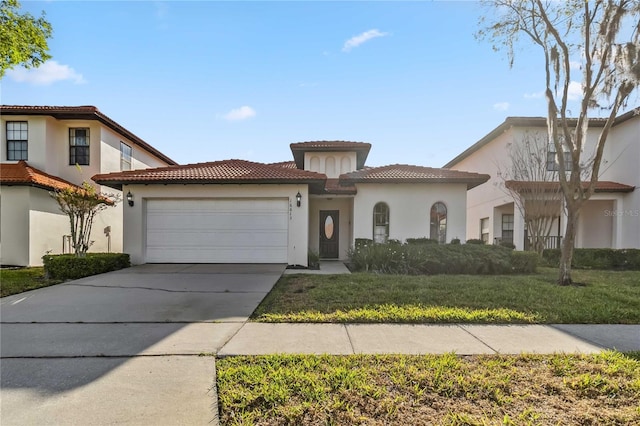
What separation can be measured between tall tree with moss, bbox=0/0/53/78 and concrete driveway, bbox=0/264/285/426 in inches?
321

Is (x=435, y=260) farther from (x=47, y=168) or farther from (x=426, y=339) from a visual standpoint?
(x=47, y=168)

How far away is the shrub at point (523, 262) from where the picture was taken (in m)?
10.9

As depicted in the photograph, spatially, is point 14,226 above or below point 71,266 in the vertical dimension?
above

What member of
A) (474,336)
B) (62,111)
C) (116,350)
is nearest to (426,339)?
(474,336)

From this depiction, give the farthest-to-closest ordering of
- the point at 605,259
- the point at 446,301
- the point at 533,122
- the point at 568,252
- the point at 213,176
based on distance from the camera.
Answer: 1. the point at 533,122
2. the point at 605,259
3. the point at 213,176
4. the point at 568,252
5. the point at 446,301

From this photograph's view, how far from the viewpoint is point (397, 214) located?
1397 cm

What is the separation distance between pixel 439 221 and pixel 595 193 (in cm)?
791

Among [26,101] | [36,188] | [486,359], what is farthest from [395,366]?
[26,101]

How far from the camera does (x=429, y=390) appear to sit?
10.2ft

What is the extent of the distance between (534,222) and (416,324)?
38.9 feet

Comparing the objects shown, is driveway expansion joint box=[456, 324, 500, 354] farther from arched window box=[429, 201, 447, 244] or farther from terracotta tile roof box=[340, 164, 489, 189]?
arched window box=[429, 201, 447, 244]

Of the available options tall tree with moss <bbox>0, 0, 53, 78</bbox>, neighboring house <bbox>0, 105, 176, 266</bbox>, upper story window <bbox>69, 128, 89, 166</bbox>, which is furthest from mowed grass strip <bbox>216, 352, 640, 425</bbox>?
upper story window <bbox>69, 128, 89, 166</bbox>

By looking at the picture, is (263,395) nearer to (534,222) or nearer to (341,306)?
(341,306)

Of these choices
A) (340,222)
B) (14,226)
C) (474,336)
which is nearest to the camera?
(474,336)
